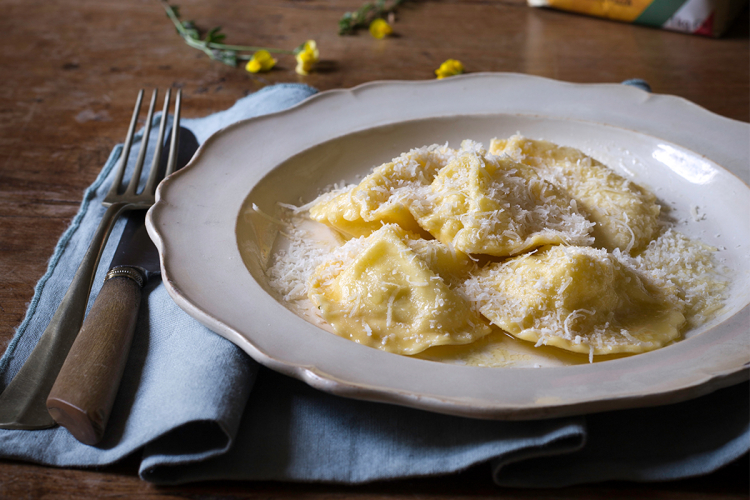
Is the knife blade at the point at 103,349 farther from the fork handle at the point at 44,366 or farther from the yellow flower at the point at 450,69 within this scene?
the yellow flower at the point at 450,69

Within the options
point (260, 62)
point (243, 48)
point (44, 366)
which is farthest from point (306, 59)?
point (44, 366)

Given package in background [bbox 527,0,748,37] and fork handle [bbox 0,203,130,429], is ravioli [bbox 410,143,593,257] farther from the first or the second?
package in background [bbox 527,0,748,37]

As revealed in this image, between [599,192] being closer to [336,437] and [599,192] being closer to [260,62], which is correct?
[336,437]

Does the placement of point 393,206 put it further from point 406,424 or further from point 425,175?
point 406,424

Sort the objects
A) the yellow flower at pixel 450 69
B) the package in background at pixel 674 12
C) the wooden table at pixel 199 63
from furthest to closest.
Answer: the package in background at pixel 674 12 → the yellow flower at pixel 450 69 → the wooden table at pixel 199 63

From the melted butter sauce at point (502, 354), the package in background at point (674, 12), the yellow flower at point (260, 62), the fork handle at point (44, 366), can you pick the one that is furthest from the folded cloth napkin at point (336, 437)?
the package in background at point (674, 12)

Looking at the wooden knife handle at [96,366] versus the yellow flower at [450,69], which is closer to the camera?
the wooden knife handle at [96,366]
